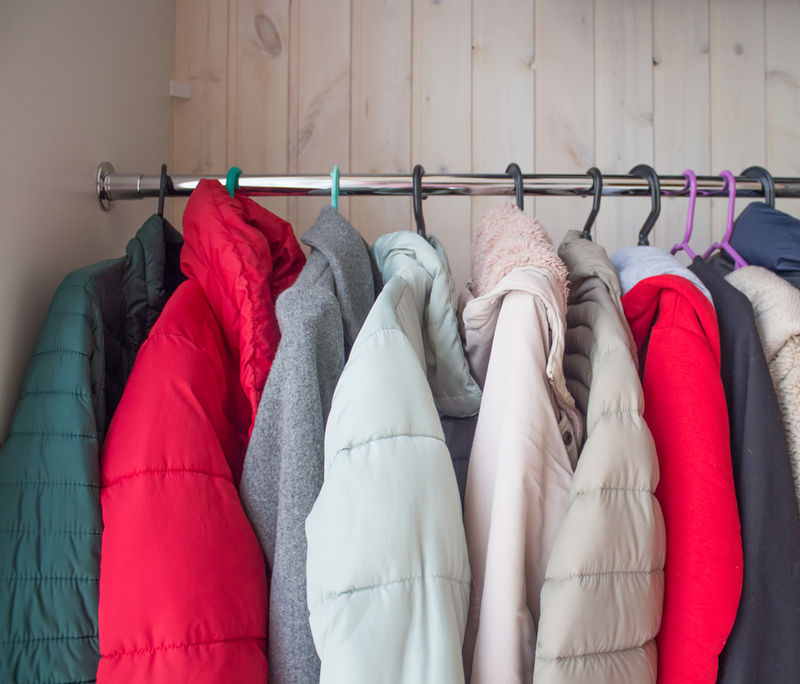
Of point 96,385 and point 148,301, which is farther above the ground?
point 148,301

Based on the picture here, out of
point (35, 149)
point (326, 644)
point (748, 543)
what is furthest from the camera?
point (35, 149)

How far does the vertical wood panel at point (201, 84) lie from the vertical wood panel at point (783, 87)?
119 cm

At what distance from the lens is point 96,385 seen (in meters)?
0.60

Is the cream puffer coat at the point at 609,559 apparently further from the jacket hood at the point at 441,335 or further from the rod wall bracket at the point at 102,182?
the rod wall bracket at the point at 102,182

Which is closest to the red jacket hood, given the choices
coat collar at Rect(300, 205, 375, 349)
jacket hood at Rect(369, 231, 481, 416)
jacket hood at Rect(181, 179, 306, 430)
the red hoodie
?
the red hoodie

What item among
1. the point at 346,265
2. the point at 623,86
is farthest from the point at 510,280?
the point at 623,86

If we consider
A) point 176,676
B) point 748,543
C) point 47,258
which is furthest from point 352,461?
point 47,258

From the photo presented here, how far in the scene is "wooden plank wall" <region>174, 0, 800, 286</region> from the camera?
1.17m

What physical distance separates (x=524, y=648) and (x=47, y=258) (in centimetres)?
71

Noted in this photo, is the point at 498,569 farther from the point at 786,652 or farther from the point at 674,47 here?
the point at 674,47

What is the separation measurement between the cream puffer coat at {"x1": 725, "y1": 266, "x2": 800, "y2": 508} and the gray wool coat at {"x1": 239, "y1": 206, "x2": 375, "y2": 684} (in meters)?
0.48

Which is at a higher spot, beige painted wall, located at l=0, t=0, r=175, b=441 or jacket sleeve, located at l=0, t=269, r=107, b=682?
beige painted wall, located at l=0, t=0, r=175, b=441

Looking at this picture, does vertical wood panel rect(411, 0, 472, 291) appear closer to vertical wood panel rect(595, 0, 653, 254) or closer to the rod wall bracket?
vertical wood panel rect(595, 0, 653, 254)

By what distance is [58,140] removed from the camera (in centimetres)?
73
